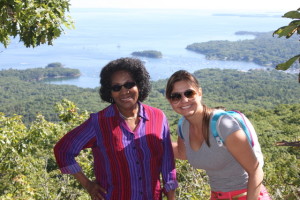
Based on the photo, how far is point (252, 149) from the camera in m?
1.43

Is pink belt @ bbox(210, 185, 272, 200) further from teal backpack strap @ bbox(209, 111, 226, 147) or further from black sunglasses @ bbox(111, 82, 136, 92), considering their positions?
black sunglasses @ bbox(111, 82, 136, 92)

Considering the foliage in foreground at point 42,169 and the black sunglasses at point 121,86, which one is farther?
the foliage in foreground at point 42,169

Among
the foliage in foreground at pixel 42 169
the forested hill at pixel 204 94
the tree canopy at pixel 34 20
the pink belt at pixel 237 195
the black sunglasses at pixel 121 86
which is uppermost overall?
the tree canopy at pixel 34 20

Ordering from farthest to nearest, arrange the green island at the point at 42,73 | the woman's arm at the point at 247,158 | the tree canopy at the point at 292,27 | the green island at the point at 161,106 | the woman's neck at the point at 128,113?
the green island at the point at 42,73
the green island at the point at 161,106
the woman's neck at the point at 128,113
the woman's arm at the point at 247,158
the tree canopy at the point at 292,27

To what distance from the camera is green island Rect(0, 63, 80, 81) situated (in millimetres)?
81062

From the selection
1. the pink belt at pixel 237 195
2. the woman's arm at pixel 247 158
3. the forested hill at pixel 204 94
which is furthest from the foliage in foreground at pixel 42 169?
the forested hill at pixel 204 94

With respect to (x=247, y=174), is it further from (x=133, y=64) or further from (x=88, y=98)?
(x=88, y=98)

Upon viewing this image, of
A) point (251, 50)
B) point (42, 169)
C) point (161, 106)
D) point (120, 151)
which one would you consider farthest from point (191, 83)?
point (251, 50)

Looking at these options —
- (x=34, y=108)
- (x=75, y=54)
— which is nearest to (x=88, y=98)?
(x=34, y=108)

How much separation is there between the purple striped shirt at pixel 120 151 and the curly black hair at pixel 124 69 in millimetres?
125

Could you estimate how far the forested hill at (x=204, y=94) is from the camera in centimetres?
5450

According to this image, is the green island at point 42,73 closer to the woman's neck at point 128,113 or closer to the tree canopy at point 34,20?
the tree canopy at point 34,20

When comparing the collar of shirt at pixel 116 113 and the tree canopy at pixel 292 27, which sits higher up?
the tree canopy at pixel 292 27

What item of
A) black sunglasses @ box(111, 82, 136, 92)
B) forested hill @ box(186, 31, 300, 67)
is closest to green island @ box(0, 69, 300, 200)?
black sunglasses @ box(111, 82, 136, 92)
